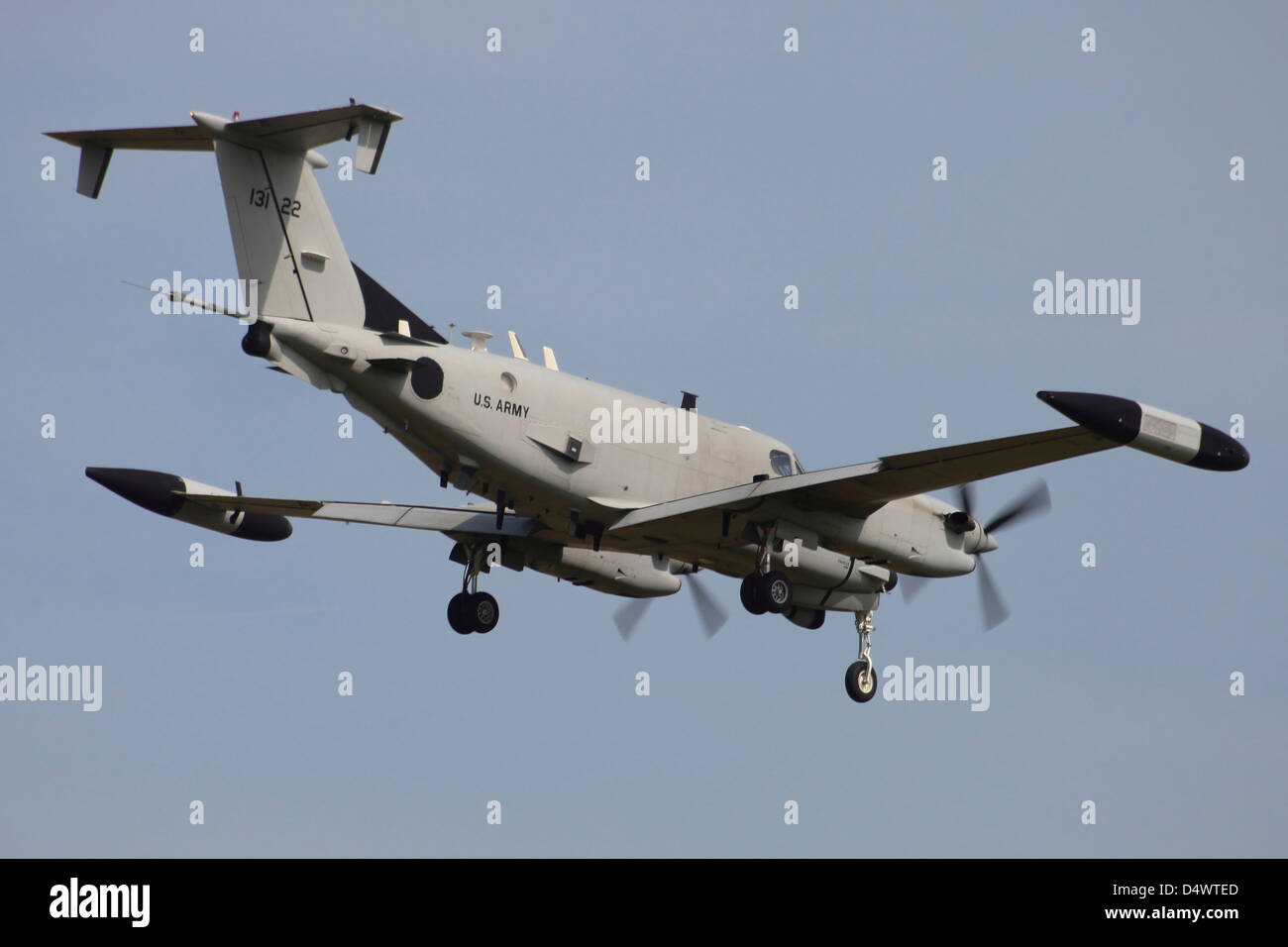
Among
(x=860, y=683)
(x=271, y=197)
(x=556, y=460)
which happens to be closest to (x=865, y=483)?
(x=556, y=460)

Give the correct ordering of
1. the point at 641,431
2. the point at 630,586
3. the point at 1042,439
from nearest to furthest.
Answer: the point at 1042,439 < the point at 641,431 < the point at 630,586

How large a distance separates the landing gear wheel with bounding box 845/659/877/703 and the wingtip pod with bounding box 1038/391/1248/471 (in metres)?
11.4

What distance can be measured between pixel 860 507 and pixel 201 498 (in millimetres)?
13582

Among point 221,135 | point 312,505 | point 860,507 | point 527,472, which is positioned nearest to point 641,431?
point 527,472

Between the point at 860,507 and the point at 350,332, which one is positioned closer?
the point at 350,332

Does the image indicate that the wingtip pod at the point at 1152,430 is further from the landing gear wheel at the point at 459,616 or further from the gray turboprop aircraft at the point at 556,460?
the landing gear wheel at the point at 459,616

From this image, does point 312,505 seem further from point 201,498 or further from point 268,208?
point 268,208

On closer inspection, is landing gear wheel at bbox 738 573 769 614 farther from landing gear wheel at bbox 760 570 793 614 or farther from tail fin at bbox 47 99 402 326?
tail fin at bbox 47 99 402 326

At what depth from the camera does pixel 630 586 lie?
130ft

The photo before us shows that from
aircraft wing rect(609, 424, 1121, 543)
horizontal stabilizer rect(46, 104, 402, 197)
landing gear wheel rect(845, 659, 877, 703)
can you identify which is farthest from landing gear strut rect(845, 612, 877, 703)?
horizontal stabilizer rect(46, 104, 402, 197)

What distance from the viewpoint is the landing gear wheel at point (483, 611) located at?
120 feet

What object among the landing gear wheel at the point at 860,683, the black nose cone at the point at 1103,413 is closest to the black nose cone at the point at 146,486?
the landing gear wheel at the point at 860,683

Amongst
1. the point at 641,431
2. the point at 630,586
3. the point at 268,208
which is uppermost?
the point at 268,208

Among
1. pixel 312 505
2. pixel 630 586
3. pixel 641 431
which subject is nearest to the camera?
pixel 641 431
